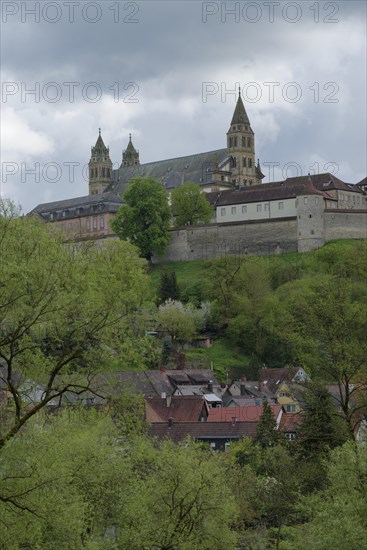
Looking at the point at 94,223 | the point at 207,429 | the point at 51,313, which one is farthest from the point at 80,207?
the point at 51,313

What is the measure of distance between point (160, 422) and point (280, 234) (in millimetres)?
42647

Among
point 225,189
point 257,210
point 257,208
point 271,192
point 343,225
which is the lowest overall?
point 343,225

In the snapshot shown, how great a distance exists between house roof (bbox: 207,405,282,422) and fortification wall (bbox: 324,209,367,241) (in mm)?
36015

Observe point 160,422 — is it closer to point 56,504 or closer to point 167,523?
point 167,523

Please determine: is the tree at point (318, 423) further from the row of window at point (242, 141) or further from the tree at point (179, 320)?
the row of window at point (242, 141)

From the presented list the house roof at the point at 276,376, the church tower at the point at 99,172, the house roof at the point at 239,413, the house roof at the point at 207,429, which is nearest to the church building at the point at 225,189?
the church tower at the point at 99,172

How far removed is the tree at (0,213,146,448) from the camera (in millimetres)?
Result: 17781

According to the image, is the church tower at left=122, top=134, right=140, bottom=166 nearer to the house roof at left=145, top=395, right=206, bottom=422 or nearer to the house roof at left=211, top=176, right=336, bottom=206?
Answer: the house roof at left=211, top=176, right=336, bottom=206

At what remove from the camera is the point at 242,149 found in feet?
389

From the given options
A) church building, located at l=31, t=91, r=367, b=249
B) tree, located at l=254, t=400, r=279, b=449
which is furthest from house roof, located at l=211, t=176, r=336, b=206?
tree, located at l=254, t=400, r=279, b=449

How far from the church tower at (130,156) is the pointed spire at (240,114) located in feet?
69.2

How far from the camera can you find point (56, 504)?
18.9m

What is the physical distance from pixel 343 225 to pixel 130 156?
54.1 m

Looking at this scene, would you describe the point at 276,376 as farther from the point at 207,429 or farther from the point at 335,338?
the point at 335,338
